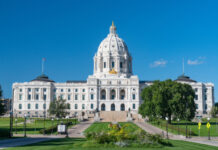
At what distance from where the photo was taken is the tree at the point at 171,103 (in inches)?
3022

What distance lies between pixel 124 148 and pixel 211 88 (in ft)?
400

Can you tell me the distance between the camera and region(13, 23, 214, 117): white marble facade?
136875 millimetres

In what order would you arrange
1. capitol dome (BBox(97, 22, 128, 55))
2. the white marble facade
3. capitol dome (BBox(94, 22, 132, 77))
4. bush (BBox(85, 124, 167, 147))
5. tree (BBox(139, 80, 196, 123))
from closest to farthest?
bush (BBox(85, 124, 167, 147))
tree (BBox(139, 80, 196, 123))
the white marble facade
capitol dome (BBox(94, 22, 132, 77))
capitol dome (BBox(97, 22, 128, 55))

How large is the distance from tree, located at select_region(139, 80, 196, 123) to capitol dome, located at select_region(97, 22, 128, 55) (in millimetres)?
73543

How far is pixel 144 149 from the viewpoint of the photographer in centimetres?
2927

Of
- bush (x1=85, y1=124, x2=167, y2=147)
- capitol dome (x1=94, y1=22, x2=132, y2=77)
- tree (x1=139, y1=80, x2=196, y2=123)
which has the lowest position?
bush (x1=85, y1=124, x2=167, y2=147)

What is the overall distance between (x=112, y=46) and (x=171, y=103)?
Answer: 83674mm

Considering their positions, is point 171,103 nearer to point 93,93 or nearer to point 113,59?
point 93,93

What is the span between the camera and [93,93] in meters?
137

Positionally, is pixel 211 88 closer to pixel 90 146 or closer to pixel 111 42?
pixel 111 42

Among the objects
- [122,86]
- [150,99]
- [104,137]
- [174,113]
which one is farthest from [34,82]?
[104,137]

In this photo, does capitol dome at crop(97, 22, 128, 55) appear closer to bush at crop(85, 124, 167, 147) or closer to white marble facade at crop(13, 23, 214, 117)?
white marble facade at crop(13, 23, 214, 117)

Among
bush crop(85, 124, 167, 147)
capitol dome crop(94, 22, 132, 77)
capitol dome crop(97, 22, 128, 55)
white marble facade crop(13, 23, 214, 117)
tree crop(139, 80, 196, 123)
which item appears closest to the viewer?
bush crop(85, 124, 167, 147)

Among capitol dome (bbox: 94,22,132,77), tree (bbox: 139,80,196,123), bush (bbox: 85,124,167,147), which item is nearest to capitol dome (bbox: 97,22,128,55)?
capitol dome (bbox: 94,22,132,77)
